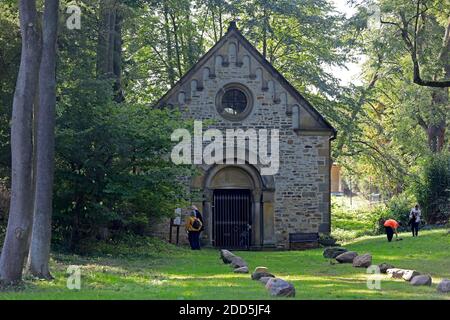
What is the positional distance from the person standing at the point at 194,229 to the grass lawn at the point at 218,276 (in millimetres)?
616

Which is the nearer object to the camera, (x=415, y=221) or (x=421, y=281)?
(x=421, y=281)

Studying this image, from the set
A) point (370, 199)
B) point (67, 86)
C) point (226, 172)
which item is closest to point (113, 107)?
point (67, 86)

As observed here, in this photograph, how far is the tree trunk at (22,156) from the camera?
14.0 meters

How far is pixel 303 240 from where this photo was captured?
102 ft

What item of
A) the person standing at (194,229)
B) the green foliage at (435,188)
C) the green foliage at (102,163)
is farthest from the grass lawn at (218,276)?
the green foliage at (435,188)

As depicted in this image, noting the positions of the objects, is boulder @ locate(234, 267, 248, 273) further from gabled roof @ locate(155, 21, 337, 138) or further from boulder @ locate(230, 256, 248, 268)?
gabled roof @ locate(155, 21, 337, 138)

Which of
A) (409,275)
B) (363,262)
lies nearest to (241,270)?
(363,262)

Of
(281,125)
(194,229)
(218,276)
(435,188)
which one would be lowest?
(218,276)

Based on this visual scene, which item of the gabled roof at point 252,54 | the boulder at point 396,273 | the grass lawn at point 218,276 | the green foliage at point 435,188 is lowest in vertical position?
the grass lawn at point 218,276

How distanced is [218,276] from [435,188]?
2033 cm

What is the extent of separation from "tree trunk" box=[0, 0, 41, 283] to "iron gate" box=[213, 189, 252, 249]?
17310 millimetres

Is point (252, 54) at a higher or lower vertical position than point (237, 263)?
higher

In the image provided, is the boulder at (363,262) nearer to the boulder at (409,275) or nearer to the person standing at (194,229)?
the boulder at (409,275)

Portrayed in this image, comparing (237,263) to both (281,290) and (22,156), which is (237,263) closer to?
(281,290)
